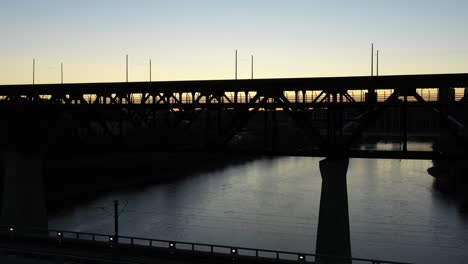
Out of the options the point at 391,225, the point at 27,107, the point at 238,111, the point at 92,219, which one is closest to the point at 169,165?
the point at 92,219

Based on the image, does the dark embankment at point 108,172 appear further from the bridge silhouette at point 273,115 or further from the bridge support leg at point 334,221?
the bridge support leg at point 334,221

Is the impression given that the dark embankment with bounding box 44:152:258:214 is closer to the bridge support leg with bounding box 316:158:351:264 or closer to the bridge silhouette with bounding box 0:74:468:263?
the bridge silhouette with bounding box 0:74:468:263

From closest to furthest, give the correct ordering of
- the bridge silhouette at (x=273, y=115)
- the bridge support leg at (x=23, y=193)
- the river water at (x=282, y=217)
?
the bridge silhouette at (x=273, y=115) < the bridge support leg at (x=23, y=193) < the river water at (x=282, y=217)

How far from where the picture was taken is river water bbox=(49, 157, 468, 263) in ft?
135

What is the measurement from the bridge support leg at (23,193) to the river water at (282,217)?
13.2 meters

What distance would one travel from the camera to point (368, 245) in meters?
40.8

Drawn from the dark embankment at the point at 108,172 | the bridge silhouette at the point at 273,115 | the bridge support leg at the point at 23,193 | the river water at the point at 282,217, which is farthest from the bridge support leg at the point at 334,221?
the dark embankment at the point at 108,172

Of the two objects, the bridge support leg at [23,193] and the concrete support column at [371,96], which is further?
the bridge support leg at [23,193]

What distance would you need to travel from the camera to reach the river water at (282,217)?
41.2 m

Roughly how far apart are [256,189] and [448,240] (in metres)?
37.2

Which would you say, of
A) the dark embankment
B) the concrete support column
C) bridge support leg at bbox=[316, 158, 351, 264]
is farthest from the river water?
the concrete support column

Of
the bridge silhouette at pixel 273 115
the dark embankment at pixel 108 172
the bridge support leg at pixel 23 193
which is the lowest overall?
the dark embankment at pixel 108 172

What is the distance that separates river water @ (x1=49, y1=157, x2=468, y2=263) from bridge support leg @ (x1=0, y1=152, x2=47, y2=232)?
13.2 meters

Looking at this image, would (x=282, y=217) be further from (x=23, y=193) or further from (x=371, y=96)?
(x=371, y=96)
